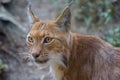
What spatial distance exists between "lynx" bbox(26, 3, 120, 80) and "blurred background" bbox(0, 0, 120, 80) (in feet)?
4.90

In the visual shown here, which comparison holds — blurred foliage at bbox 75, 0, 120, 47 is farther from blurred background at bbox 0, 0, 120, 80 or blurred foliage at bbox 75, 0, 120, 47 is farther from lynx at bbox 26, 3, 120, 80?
lynx at bbox 26, 3, 120, 80

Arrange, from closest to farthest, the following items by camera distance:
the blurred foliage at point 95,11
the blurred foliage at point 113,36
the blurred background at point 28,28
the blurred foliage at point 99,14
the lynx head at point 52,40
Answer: the lynx head at point 52,40
the blurred background at point 28,28
the blurred foliage at point 113,36
the blurred foliage at point 99,14
the blurred foliage at point 95,11

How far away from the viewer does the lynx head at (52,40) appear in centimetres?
482

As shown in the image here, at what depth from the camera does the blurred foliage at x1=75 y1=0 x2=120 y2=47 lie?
8401 mm

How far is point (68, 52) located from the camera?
16.4 feet

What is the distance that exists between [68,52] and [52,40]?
0.27m

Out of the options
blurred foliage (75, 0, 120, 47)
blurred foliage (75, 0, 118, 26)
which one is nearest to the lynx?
blurred foliage (75, 0, 120, 47)

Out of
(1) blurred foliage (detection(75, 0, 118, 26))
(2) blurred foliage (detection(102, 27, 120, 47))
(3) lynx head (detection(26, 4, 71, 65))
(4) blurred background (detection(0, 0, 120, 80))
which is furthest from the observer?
(1) blurred foliage (detection(75, 0, 118, 26))

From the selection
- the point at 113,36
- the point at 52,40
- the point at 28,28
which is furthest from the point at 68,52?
the point at 113,36

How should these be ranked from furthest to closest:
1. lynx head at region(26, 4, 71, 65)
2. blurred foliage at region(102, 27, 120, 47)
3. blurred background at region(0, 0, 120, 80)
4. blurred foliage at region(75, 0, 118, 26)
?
blurred foliage at region(75, 0, 118, 26) → blurred foliage at region(102, 27, 120, 47) → blurred background at region(0, 0, 120, 80) → lynx head at region(26, 4, 71, 65)

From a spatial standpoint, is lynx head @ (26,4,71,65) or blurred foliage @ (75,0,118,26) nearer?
lynx head @ (26,4,71,65)

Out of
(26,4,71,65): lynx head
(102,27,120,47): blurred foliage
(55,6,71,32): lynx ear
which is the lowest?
(102,27,120,47): blurred foliage

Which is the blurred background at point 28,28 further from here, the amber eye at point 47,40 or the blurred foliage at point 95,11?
the amber eye at point 47,40

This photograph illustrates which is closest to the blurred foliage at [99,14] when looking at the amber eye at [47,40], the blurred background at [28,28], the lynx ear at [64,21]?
the blurred background at [28,28]
